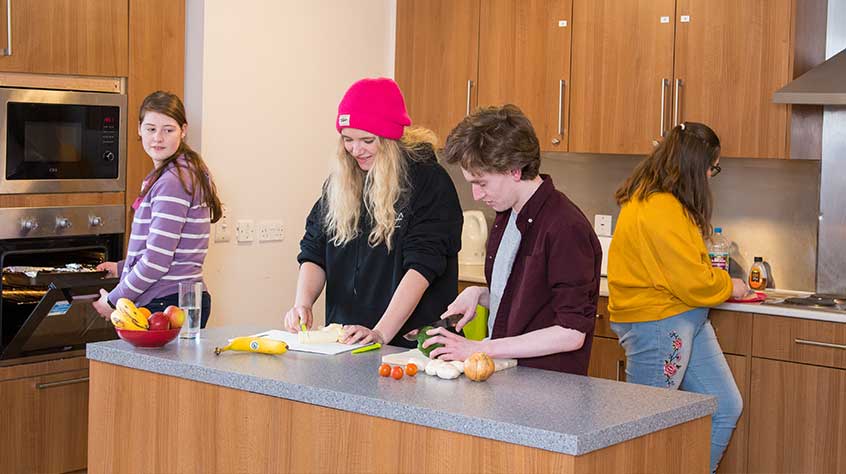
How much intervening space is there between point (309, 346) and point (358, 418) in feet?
1.75

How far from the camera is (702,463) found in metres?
2.38

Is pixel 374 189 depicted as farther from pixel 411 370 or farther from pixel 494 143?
pixel 411 370

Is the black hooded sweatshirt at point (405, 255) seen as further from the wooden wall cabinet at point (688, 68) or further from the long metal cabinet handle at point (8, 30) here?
the wooden wall cabinet at point (688, 68)

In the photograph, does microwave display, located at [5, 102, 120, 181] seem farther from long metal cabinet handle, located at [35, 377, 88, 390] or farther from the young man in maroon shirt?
the young man in maroon shirt

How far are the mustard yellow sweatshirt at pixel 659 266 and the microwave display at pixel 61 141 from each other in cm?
191

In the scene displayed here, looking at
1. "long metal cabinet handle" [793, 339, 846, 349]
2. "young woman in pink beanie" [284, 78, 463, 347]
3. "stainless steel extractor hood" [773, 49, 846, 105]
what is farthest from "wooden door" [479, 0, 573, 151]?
"young woman in pink beanie" [284, 78, 463, 347]

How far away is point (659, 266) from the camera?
12.2 ft

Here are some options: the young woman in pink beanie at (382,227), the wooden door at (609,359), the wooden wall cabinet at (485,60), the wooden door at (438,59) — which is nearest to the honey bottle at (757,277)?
the wooden door at (609,359)

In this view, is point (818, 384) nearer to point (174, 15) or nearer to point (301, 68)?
point (301, 68)

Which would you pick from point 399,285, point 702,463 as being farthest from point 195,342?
point 702,463

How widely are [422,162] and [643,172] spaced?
0.93 m

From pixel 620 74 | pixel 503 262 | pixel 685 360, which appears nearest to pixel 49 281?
pixel 503 262

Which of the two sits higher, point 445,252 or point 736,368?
point 445,252

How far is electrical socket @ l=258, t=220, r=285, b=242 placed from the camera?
4.79m
